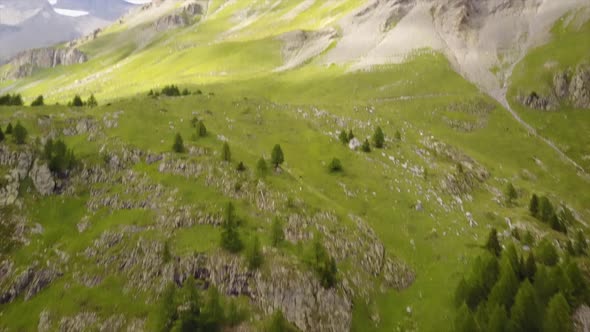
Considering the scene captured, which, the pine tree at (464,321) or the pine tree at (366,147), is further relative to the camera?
the pine tree at (366,147)

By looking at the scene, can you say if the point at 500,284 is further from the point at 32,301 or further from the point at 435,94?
the point at 435,94

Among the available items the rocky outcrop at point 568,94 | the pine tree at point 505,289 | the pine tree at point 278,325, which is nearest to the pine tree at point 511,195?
the pine tree at point 505,289

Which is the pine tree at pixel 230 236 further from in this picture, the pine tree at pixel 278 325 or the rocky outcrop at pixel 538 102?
the rocky outcrop at pixel 538 102

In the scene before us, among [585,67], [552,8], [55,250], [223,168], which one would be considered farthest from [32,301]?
[552,8]

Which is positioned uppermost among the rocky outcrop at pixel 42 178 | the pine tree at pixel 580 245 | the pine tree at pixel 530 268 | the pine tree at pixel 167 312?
the rocky outcrop at pixel 42 178

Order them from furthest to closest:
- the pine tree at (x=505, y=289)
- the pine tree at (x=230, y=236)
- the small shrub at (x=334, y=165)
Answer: the small shrub at (x=334, y=165), the pine tree at (x=230, y=236), the pine tree at (x=505, y=289)

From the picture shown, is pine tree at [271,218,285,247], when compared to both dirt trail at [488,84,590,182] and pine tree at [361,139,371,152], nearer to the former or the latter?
pine tree at [361,139,371,152]

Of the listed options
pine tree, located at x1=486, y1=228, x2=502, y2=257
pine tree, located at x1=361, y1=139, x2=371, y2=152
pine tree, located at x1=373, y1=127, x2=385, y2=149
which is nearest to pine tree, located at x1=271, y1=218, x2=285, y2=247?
pine tree, located at x1=486, y1=228, x2=502, y2=257
